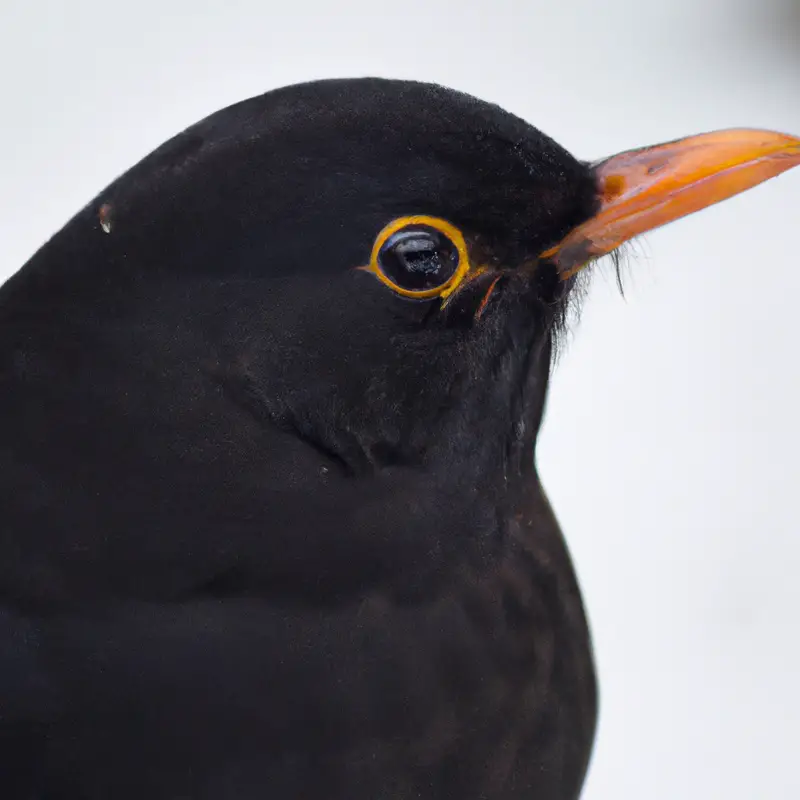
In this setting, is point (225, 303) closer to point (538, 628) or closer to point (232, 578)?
point (232, 578)

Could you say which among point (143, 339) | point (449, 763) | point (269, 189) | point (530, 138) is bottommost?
point (449, 763)

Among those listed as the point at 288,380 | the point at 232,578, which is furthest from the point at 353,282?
the point at 232,578

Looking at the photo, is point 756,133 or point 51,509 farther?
point 756,133

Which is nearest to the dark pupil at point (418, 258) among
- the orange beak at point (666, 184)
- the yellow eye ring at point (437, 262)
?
the yellow eye ring at point (437, 262)

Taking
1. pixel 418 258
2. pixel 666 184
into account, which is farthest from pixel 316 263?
pixel 666 184

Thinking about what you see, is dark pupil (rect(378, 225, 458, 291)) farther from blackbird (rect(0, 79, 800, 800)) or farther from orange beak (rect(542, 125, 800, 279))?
orange beak (rect(542, 125, 800, 279))

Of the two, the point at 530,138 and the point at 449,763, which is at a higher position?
the point at 530,138

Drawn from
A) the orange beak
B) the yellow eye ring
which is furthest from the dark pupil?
the orange beak

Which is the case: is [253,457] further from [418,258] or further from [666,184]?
[666,184]
